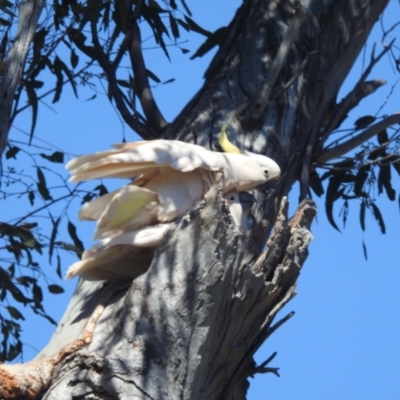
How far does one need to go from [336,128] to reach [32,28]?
1116mm

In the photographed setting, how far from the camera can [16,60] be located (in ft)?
6.85

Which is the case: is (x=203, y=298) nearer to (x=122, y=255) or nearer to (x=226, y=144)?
(x=122, y=255)

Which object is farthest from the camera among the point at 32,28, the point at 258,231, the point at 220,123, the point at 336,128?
the point at 336,128

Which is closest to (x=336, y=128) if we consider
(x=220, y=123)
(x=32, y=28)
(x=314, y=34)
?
(x=314, y=34)

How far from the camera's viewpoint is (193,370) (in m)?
1.99

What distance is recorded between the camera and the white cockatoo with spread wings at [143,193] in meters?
2.16

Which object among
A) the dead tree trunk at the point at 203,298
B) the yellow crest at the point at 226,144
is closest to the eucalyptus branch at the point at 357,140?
the dead tree trunk at the point at 203,298

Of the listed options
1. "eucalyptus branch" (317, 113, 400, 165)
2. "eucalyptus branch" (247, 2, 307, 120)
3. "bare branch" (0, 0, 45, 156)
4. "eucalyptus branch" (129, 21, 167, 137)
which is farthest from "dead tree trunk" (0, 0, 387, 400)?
"bare branch" (0, 0, 45, 156)

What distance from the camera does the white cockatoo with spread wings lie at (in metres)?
2.16

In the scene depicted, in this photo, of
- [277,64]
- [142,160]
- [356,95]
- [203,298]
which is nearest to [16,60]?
[142,160]

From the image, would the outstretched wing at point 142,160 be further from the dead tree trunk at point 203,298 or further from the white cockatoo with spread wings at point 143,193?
the dead tree trunk at point 203,298

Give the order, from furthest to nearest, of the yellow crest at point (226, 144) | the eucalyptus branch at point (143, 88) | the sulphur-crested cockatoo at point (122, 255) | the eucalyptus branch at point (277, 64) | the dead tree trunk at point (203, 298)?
the eucalyptus branch at point (143, 88), the eucalyptus branch at point (277, 64), the yellow crest at point (226, 144), the sulphur-crested cockatoo at point (122, 255), the dead tree trunk at point (203, 298)

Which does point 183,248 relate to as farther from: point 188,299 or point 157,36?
point 157,36

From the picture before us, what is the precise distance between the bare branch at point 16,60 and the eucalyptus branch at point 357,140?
1033 millimetres
